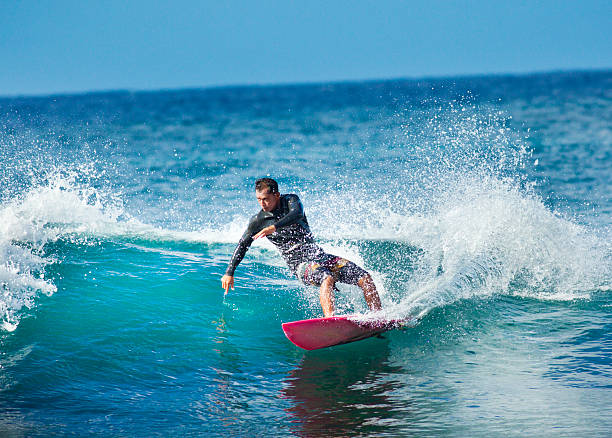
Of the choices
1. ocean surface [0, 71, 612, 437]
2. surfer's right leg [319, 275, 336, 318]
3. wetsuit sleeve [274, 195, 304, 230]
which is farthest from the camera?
wetsuit sleeve [274, 195, 304, 230]

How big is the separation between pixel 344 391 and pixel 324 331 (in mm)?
857

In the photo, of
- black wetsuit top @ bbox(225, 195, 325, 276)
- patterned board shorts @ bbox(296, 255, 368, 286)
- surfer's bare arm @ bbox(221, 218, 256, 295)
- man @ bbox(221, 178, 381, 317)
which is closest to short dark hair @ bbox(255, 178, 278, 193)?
man @ bbox(221, 178, 381, 317)

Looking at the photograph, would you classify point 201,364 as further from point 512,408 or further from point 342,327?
point 512,408

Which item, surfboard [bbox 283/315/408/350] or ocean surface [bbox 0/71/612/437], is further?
surfboard [bbox 283/315/408/350]

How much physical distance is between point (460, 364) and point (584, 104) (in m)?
40.0

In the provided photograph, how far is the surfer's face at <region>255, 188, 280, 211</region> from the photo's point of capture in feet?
22.9

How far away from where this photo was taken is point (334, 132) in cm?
3095

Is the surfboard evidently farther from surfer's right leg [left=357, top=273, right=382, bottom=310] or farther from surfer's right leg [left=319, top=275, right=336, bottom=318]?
surfer's right leg [left=357, top=273, right=382, bottom=310]

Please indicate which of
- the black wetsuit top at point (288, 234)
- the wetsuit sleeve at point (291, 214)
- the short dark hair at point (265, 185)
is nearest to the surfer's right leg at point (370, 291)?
the black wetsuit top at point (288, 234)

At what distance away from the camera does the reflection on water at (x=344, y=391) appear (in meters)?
5.14

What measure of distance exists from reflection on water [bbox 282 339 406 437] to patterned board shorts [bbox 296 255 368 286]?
70 cm

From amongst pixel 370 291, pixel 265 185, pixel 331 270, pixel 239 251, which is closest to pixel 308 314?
pixel 331 270

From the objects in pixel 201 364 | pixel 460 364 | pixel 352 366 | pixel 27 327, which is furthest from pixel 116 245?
pixel 460 364

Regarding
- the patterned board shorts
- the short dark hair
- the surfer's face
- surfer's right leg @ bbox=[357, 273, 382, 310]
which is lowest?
surfer's right leg @ bbox=[357, 273, 382, 310]
